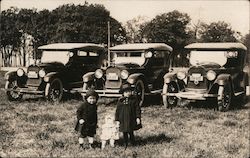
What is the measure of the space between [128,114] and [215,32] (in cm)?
4423

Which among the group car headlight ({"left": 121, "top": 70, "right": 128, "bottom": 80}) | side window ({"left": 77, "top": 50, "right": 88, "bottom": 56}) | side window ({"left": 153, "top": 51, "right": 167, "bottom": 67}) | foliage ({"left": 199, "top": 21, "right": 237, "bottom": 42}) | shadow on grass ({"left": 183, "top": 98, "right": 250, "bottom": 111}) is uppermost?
foliage ({"left": 199, "top": 21, "right": 237, "bottom": 42})

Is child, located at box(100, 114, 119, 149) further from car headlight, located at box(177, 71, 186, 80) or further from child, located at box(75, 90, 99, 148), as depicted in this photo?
car headlight, located at box(177, 71, 186, 80)

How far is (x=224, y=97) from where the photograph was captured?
10.9m

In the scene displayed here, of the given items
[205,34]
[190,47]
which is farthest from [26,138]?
[205,34]

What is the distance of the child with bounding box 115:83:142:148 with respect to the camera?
643cm

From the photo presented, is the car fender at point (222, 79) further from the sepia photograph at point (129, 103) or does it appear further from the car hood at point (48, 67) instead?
the car hood at point (48, 67)

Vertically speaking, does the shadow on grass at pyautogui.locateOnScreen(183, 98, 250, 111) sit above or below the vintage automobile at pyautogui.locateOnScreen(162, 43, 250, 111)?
below

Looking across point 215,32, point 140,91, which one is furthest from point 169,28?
point 140,91

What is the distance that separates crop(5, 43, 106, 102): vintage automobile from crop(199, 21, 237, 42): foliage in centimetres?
3549

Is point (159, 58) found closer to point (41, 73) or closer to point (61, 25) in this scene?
point (41, 73)

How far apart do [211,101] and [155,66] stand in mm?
2195

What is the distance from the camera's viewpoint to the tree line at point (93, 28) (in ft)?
126

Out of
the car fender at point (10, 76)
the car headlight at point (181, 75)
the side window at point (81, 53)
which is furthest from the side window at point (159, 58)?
the car fender at point (10, 76)

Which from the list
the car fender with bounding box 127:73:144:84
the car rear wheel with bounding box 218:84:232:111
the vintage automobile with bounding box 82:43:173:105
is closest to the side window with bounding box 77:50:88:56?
the vintage automobile with bounding box 82:43:173:105
